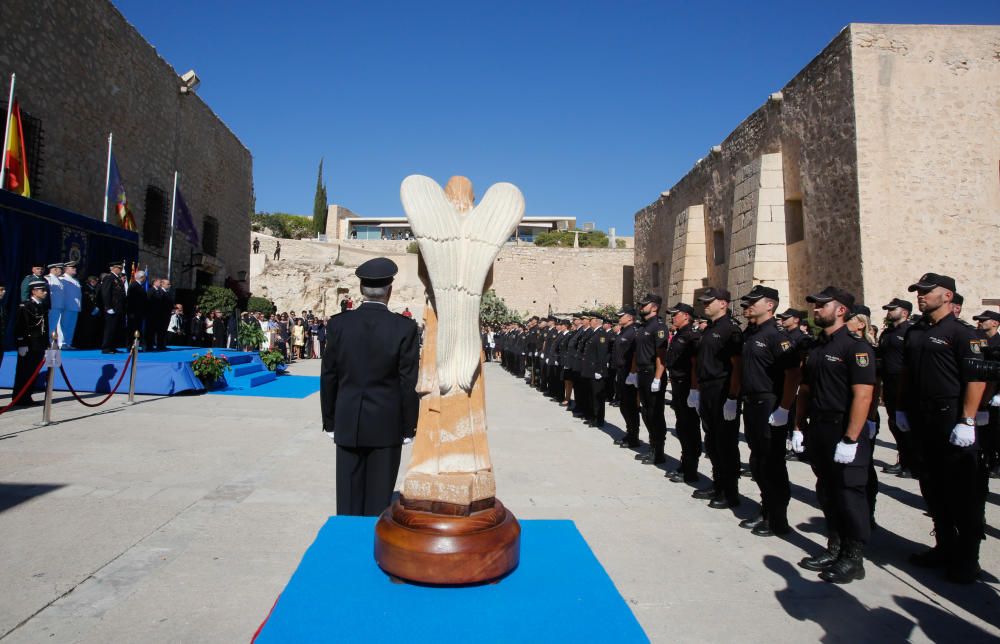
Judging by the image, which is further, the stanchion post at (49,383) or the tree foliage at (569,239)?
the tree foliage at (569,239)

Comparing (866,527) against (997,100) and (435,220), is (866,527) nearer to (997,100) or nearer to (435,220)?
(435,220)

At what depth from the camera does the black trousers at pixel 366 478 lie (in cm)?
327

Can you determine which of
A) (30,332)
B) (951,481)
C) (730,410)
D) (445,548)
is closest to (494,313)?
(30,332)

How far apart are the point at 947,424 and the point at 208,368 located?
10.8m

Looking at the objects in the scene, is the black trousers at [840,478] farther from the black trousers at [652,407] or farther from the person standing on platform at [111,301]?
the person standing on platform at [111,301]

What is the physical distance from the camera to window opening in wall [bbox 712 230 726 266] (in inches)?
707

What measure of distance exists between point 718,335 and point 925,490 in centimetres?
185

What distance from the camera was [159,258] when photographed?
18.2m

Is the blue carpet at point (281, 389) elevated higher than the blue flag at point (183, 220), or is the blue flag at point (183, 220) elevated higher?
the blue flag at point (183, 220)

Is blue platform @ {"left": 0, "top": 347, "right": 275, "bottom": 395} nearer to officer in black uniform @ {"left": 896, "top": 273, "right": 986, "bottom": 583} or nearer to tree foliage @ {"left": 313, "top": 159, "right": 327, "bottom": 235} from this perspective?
officer in black uniform @ {"left": 896, "top": 273, "right": 986, "bottom": 583}

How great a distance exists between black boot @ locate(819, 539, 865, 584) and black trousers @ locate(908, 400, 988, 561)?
0.64 meters

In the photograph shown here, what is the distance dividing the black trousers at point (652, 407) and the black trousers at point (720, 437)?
1.25m

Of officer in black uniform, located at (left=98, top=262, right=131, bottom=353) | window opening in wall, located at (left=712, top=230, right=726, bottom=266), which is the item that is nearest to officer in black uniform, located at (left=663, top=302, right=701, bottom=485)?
officer in black uniform, located at (left=98, top=262, right=131, bottom=353)

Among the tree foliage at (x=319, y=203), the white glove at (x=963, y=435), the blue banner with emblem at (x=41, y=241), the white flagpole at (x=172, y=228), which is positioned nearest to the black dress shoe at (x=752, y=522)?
the white glove at (x=963, y=435)
